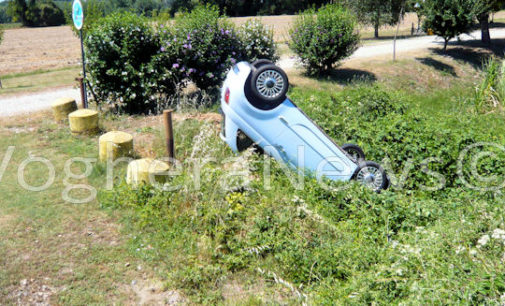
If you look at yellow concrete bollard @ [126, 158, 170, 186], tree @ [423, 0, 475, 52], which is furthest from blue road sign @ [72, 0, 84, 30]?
tree @ [423, 0, 475, 52]

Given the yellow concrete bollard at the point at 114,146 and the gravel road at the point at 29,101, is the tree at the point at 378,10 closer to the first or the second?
the gravel road at the point at 29,101

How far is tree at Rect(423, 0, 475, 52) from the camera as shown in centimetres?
1778

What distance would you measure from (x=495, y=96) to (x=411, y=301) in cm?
1070

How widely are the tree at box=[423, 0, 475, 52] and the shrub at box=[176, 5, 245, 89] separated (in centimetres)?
1075

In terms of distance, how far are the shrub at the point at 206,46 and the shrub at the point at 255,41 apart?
1.05ft

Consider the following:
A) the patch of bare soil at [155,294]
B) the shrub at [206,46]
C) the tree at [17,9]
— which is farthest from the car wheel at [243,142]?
→ the tree at [17,9]

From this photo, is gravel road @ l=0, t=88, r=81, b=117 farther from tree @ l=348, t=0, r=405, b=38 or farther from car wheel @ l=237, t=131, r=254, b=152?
tree @ l=348, t=0, r=405, b=38

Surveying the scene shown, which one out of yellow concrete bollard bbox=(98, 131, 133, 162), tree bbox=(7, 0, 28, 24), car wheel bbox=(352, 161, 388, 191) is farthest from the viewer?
tree bbox=(7, 0, 28, 24)

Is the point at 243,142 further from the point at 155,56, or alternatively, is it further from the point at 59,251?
the point at 155,56

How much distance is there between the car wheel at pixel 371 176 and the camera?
6.79 meters

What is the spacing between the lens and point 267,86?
6.48 metres

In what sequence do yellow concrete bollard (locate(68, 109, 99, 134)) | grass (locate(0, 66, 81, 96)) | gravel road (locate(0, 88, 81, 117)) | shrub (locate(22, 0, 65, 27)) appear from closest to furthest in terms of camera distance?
yellow concrete bollard (locate(68, 109, 99, 134)), gravel road (locate(0, 88, 81, 117)), grass (locate(0, 66, 81, 96)), shrub (locate(22, 0, 65, 27))

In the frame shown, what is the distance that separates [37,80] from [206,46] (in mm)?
9406

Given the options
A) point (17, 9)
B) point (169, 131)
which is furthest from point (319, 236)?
point (17, 9)
